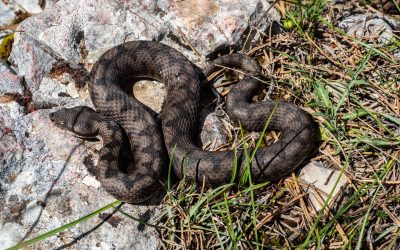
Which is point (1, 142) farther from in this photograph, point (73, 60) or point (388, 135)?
point (388, 135)

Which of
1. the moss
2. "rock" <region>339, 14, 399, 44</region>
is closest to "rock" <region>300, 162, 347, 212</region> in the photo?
"rock" <region>339, 14, 399, 44</region>

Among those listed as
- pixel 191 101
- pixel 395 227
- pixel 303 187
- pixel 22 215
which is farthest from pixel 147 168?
pixel 395 227

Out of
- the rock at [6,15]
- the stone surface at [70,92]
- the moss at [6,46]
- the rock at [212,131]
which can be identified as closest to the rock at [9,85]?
the stone surface at [70,92]

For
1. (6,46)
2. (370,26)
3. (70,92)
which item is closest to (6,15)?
(6,46)

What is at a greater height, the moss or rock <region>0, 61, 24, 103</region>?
the moss

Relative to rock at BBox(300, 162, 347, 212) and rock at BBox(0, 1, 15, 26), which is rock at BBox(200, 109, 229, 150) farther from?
rock at BBox(0, 1, 15, 26)
